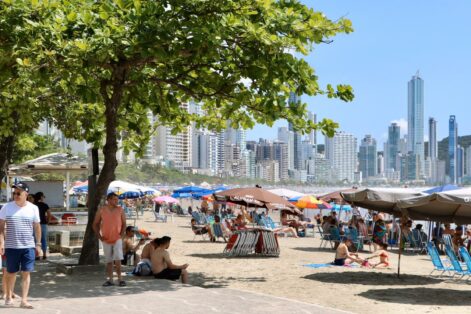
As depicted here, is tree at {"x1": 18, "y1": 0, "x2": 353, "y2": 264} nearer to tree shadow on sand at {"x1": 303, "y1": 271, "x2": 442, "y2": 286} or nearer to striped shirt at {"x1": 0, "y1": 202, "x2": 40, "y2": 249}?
striped shirt at {"x1": 0, "y1": 202, "x2": 40, "y2": 249}

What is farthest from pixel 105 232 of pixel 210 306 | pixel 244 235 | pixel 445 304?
pixel 244 235

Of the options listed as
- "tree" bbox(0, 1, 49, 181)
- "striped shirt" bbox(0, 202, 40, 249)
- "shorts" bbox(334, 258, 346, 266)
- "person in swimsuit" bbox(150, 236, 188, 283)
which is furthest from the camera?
"shorts" bbox(334, 258, 346, 266)

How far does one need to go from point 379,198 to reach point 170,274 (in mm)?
5460

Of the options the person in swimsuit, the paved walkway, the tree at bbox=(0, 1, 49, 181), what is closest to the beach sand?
the person in swimsuit

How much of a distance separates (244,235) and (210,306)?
27.7 feet

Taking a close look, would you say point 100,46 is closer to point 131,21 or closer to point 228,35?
point 131,21

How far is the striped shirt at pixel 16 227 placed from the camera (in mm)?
7922

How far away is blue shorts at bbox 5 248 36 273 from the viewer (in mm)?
7953

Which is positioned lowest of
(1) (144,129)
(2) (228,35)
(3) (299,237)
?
(3) (299,237)

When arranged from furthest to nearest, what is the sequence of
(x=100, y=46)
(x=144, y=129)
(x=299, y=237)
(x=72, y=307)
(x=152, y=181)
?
(x=152, y=181), (x=299, y=237), (x=144, y=129), (x=100, y=46), (x=72, y=307)

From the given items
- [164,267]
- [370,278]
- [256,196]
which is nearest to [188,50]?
[164,267]

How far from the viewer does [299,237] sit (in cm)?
2622

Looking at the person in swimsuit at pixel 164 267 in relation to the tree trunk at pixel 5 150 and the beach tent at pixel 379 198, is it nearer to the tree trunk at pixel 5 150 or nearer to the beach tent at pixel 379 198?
the beach tent at pixel 379 198

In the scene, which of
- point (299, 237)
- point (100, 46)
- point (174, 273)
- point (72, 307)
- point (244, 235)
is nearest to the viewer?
point (72, 307)
